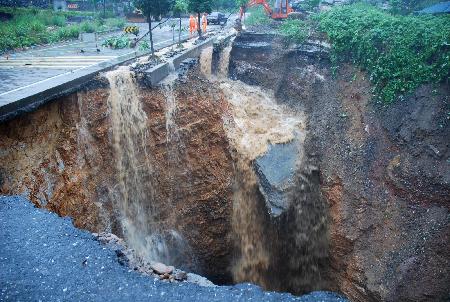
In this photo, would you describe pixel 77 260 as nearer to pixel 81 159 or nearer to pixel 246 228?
pixel 81 159

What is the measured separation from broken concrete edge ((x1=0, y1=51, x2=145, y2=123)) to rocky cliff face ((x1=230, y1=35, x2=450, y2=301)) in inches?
314

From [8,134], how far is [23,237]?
4.10m

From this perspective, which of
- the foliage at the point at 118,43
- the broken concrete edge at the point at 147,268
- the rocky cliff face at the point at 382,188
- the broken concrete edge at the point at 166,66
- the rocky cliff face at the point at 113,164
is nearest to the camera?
the broken concrete edge at the point at 147,268

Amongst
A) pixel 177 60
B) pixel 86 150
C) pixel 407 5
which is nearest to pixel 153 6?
pixel 177 60

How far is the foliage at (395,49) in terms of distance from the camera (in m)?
11.8

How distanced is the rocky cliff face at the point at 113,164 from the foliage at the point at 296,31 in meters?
4.84

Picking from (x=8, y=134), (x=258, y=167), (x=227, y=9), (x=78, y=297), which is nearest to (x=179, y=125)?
(x=258, y=167)

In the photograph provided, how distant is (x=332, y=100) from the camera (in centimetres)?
1387

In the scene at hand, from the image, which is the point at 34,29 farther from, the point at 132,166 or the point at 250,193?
the point at 250,193

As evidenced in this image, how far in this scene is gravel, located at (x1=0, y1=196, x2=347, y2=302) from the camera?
15.7 feet

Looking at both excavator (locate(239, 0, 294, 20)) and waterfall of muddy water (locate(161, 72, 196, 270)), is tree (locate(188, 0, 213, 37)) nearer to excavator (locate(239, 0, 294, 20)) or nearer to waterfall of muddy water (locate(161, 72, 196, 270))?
excavator (locate(239, 0, 294, 20))

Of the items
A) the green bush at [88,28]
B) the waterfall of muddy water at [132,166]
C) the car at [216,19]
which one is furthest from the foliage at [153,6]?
the car at [216,19]

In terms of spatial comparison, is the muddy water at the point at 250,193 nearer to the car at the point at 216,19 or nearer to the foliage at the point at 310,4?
the foliage at the point at 310,4

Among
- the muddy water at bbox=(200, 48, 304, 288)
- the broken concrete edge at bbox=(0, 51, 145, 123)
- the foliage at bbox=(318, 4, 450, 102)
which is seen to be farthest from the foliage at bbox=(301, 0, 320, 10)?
the broken concrete edge at bbox=(0, 51, 145, 123)
